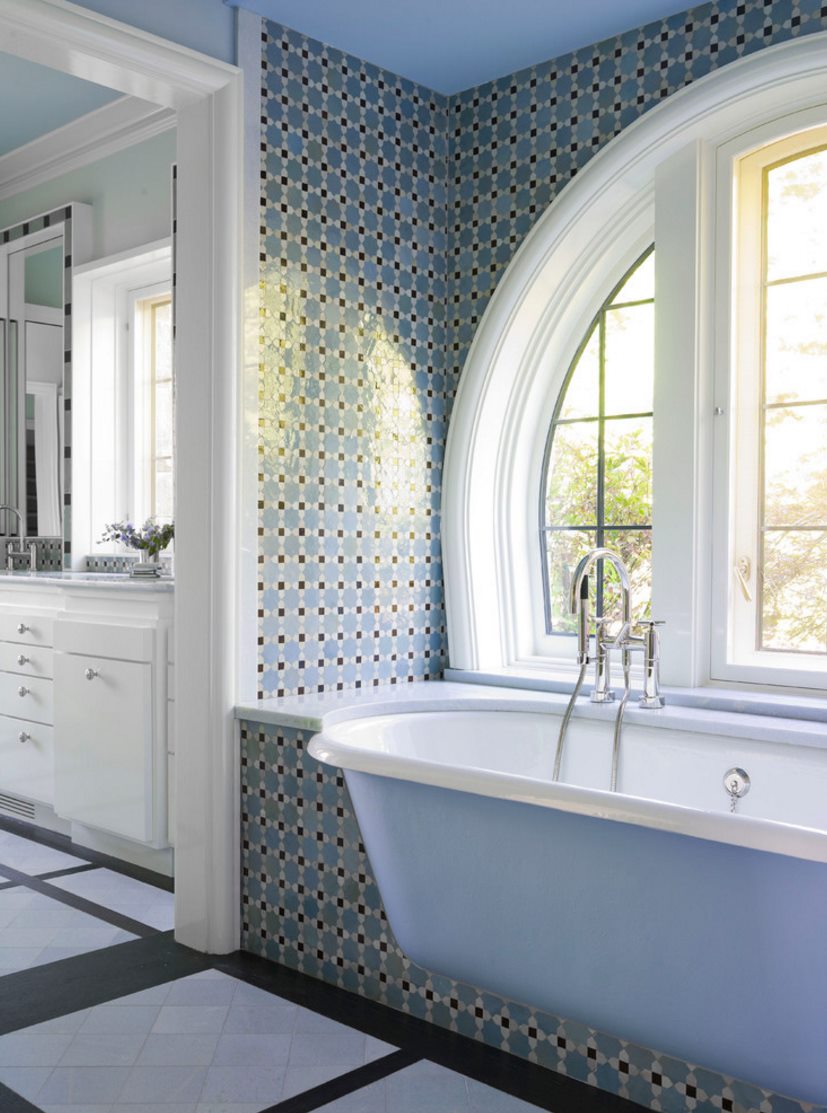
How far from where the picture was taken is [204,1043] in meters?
2.46

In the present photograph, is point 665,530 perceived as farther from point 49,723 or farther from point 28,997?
point 49,723

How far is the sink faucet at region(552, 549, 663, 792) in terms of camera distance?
2.72 metres

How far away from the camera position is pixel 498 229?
11.1ft

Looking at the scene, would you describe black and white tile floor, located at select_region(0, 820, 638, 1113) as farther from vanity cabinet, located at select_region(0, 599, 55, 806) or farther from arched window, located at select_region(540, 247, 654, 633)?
arched window, located at select_region(540, 247, 654, 633)

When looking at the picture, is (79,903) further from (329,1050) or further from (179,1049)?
(329,1050)

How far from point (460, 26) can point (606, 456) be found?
1.26m

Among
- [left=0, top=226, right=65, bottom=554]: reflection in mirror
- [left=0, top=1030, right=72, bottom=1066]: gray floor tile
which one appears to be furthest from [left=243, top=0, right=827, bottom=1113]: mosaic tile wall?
[left=0, top=226, right=65, bottom=554]: reflection in mirror

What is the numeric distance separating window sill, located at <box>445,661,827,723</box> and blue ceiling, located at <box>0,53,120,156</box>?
2.53 meters

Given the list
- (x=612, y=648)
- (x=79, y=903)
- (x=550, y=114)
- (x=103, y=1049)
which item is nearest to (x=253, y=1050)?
(x=103, y=1049)

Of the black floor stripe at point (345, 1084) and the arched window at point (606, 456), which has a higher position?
the arched window at point (606, 456)

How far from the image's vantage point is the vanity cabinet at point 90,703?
11.4 ft

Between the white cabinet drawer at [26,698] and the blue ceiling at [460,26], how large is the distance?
2.29 meters

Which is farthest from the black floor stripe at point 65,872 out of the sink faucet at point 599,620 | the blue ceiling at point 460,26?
the blue ceiling at point 460,26

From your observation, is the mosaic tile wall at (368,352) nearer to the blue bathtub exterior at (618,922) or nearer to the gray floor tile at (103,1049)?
the blue bathtub exterior at (618,922)
